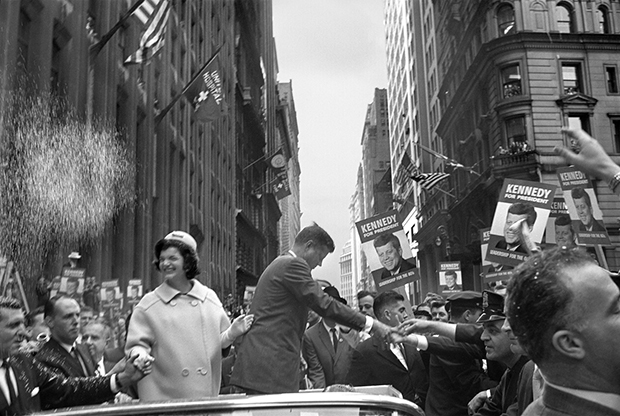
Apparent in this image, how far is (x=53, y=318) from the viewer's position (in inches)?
171

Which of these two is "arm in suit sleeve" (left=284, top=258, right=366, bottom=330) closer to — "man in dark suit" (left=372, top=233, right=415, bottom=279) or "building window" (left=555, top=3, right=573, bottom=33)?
"man in dark suit" (left=372, top=233, right=415, bottom=279)

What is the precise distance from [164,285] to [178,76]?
20920 mm

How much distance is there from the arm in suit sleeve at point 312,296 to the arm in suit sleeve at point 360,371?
1.48 m

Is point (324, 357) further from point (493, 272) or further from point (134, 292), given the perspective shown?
point (134, 292)

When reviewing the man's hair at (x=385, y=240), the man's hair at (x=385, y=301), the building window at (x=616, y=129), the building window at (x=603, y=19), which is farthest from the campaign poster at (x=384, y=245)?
the building window at (x=603, y=19)

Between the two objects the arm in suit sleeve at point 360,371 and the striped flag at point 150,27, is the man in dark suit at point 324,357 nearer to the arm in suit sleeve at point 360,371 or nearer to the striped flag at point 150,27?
the arm in suit sleeve at point 360,371

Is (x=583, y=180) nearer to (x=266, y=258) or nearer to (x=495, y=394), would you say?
(x=495, y=394)

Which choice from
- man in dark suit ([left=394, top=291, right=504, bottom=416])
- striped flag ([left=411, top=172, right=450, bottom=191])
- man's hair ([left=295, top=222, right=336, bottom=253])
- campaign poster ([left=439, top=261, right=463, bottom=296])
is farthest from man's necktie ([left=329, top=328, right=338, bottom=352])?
striped flag ([left=411, top=172, right=450, bottom=191])

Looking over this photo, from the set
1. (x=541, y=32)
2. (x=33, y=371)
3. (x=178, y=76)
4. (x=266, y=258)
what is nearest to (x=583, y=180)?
(x=33, y=371)

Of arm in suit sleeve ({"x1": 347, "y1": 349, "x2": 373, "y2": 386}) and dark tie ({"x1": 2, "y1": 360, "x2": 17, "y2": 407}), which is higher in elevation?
dark tie ({"x1": 2, "y1": 360, "x2": 17, "y2": 407})

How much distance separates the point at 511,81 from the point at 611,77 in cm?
514

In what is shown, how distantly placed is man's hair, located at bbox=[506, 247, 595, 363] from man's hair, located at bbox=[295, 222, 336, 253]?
357 cm

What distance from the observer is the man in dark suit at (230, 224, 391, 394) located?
488 cm

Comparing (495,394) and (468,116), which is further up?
(468,116)
